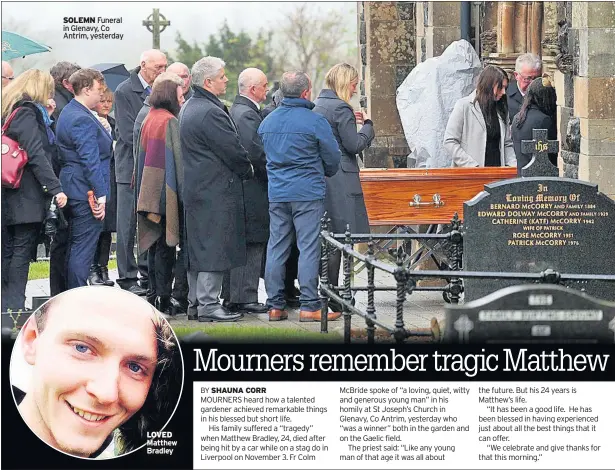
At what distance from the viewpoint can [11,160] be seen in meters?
10.4

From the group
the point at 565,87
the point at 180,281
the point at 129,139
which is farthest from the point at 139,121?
the point at 565,87

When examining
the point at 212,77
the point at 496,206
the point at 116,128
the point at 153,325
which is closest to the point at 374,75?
the point at 116,128

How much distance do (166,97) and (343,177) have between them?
149 cm

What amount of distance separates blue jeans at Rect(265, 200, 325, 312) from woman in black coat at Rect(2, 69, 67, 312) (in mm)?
1649

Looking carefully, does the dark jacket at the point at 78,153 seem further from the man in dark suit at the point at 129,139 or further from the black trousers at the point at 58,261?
the man in dark suit at the point at 129,139

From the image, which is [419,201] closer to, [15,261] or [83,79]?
[83,79]

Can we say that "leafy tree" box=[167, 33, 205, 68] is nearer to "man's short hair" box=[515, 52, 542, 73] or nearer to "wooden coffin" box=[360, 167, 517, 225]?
"man's short hair" box=[515, 52, 542, 73]

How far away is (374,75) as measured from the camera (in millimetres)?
17203

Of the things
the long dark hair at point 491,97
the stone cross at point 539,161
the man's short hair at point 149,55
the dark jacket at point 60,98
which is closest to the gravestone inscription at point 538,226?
the stone cross at point 539,161

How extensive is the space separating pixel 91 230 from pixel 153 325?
8.67 ft

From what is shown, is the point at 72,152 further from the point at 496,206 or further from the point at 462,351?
the point at 462,351

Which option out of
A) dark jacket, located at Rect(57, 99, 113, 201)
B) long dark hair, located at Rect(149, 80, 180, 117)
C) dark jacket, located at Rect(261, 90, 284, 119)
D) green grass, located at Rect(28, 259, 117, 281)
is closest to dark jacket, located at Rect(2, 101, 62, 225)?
dark jacket, located at Rect(57, 99, 113, 201)

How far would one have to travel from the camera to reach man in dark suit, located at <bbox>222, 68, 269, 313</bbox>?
11.4 meters

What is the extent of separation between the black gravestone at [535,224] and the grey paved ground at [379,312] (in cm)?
65
